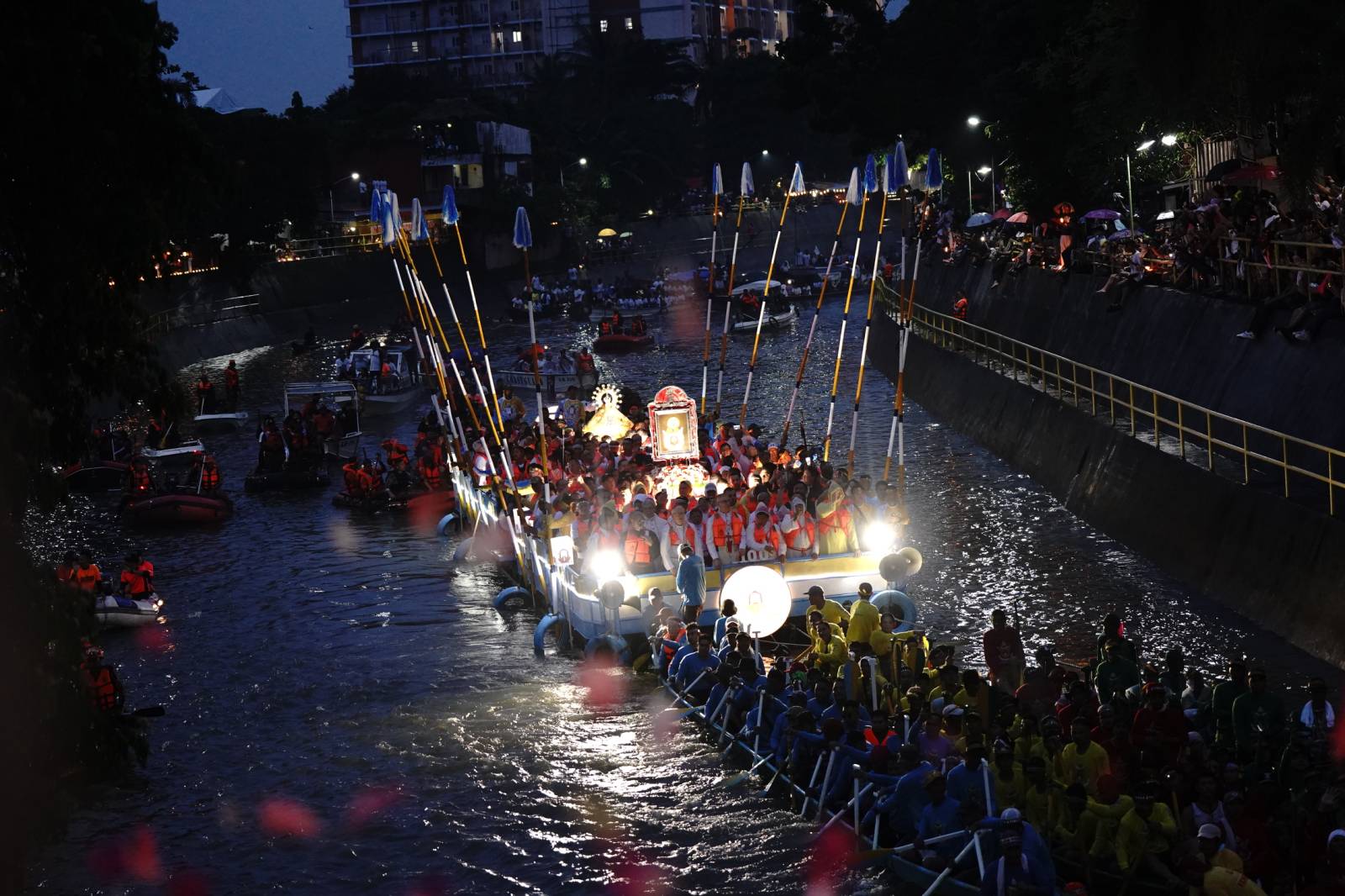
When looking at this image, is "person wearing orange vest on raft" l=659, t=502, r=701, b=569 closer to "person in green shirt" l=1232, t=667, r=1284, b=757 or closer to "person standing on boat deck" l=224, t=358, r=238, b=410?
"person in green shirt" l=1232, t=667, r=1284, b=757

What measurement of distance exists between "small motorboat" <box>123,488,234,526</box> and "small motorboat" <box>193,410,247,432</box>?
48.6 ft

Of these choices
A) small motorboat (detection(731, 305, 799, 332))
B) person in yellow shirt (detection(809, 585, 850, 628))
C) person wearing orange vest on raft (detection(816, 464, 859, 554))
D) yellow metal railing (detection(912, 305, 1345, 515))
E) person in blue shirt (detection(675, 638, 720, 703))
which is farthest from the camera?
small motorboat (detection(731, 305, 799, 332))

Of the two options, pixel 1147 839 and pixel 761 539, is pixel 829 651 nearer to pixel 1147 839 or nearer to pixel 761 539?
pixel 761 539

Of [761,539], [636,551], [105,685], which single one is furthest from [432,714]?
[761,539]

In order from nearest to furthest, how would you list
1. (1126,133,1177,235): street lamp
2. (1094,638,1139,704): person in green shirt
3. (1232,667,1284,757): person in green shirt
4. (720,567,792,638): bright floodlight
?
(1232,667,1284,757): person in green shirt → (1094,638,1139,704): person in green shirt → (720,567,792,638): bright floodlight → (1126,133,1177,235): street lamp

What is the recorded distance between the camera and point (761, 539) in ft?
80.8

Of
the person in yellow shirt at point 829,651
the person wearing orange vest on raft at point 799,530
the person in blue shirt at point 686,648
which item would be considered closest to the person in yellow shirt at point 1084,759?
the person in yellow shirt at point 829,651

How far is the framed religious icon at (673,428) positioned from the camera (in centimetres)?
2766

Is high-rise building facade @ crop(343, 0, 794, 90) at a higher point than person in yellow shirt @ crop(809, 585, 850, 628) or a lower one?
higher

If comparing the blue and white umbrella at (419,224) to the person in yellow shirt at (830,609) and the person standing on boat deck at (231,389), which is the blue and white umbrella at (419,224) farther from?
the person standing on boat deck at (231,389)

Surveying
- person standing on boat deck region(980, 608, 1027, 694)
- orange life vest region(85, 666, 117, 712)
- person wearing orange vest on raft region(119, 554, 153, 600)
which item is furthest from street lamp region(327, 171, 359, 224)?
person standing on boat deck region(980, 608, 1027, 694)

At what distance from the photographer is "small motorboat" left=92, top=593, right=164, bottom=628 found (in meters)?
30.3

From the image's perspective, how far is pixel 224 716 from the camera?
2553cm

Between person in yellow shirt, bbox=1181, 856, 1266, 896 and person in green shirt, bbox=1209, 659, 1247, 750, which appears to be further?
person in green shirt, bbox=1209, 659, 1247, 750
